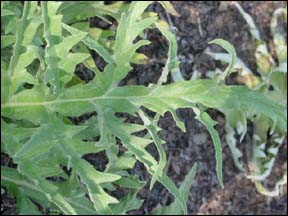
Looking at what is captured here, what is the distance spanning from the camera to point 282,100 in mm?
2107

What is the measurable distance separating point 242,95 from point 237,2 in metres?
1.05

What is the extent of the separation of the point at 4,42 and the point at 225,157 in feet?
2.79

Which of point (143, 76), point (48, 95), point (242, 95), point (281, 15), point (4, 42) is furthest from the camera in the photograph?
point (281, 15)

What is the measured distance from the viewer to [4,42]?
5.05 ft

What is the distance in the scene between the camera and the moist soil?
80.3 inches

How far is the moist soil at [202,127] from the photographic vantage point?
2039 mm

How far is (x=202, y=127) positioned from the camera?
2.07m

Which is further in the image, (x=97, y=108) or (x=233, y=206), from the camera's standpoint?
(x=233, y=206)

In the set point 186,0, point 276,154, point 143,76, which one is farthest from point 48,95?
point 276,154

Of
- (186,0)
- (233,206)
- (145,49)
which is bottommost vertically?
(233,206)

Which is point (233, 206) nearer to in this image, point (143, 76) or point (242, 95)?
point (143, 76)

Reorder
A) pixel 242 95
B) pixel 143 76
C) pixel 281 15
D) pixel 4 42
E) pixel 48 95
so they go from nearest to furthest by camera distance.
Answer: pixel 242 95
pixel 48 95
pixel 4 42
pixel 143 76
pixel 281 15

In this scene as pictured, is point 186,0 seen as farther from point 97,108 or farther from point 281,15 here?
point 97,108

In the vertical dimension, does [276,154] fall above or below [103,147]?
below
